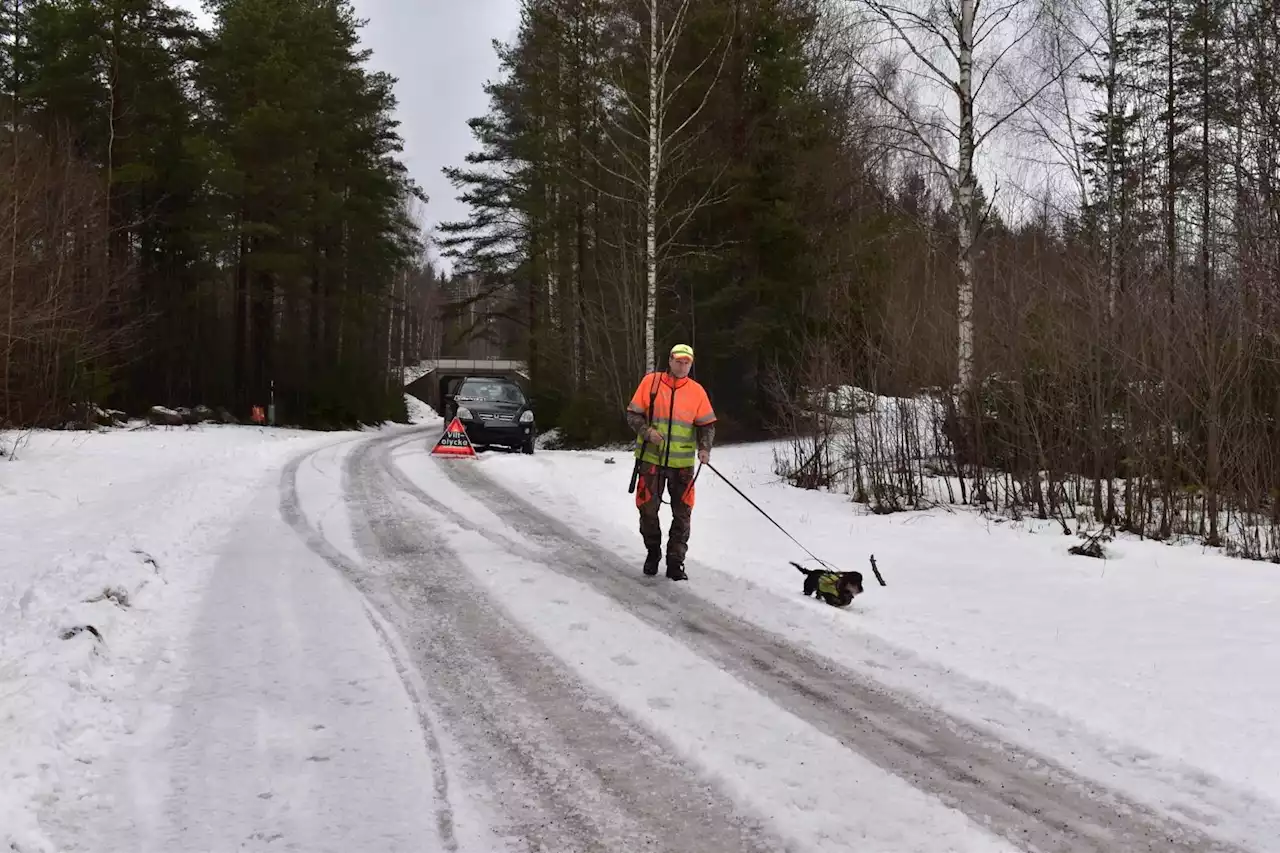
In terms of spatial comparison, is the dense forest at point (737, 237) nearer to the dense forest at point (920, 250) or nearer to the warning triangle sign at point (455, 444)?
the dense forest at point (920, 250)

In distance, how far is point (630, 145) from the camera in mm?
21141

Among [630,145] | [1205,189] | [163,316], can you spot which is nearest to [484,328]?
[163,316]

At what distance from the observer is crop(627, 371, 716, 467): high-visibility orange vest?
7.02 meters

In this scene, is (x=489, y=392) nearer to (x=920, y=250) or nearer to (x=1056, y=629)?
(x=920, y=250)

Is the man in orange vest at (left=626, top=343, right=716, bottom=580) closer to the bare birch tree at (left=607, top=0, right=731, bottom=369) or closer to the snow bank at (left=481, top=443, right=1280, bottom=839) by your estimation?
the snow bank at (left=481, top=443, right=1280, bottom=839)

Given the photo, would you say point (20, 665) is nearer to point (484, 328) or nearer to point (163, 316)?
point (163, 316)

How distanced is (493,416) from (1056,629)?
13616 mm

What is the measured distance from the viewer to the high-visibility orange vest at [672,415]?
702 cm

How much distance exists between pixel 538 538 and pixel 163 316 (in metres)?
25.9

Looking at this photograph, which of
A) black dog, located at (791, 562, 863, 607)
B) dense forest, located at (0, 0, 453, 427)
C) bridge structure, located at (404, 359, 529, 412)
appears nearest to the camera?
black dog, located at (791, 562, 863, 607)

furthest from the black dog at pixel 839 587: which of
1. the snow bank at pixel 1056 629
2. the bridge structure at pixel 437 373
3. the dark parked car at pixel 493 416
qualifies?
the bridge structure at pixel 437 373

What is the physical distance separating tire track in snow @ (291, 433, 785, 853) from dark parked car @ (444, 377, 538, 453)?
445 inches

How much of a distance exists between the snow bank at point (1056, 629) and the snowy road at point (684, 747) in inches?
14.3

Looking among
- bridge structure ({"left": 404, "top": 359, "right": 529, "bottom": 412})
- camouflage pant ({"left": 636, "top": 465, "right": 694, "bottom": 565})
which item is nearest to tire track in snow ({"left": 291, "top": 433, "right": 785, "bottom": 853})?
camouflage pant ({"left": 636, "top": 465, "right": 694, "bottom": 565})
